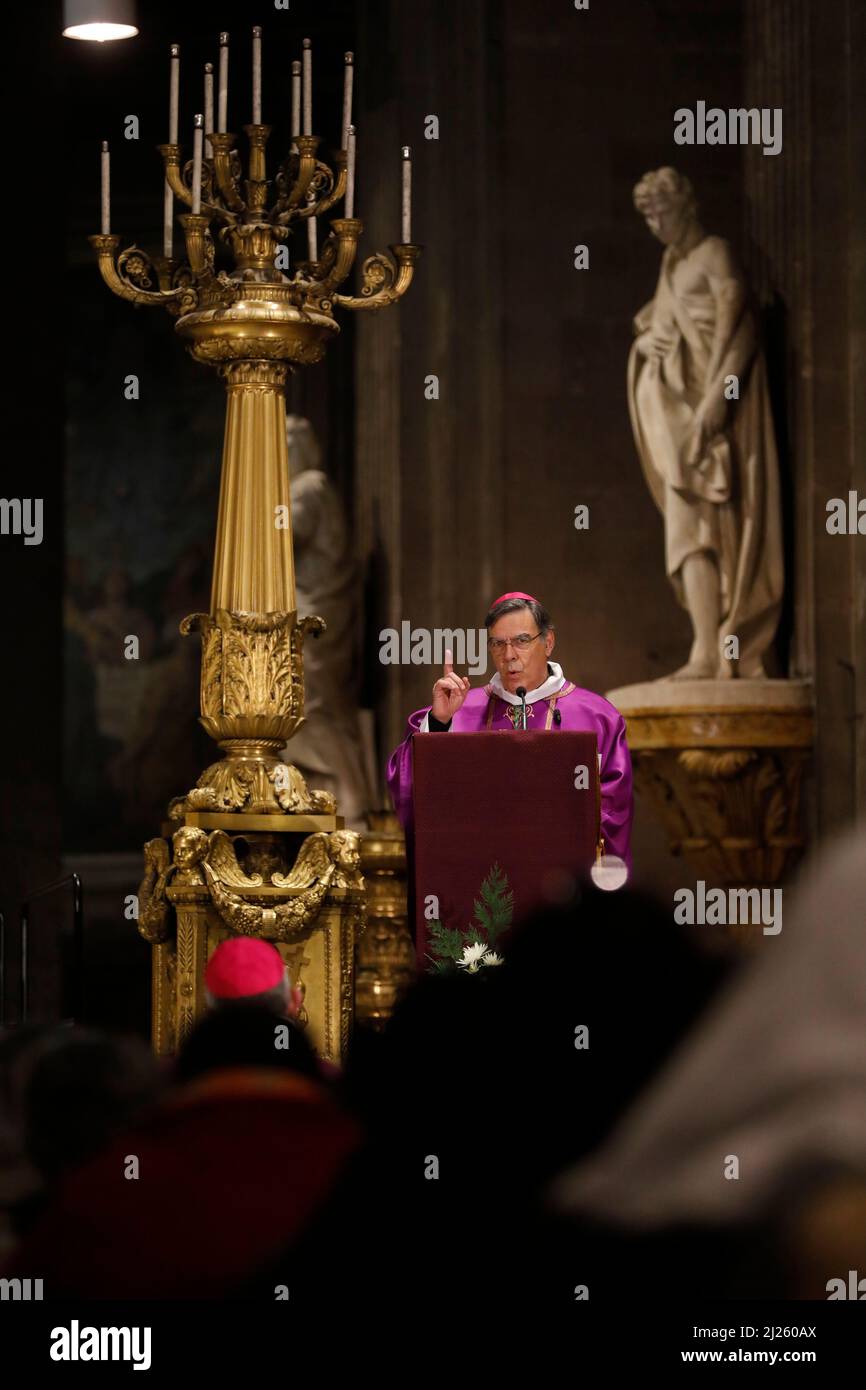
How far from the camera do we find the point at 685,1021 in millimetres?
2104

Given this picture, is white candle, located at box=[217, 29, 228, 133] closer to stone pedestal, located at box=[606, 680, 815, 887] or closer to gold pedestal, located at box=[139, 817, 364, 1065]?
gold pedestal, located at box=[139, 817, 364, 1065]

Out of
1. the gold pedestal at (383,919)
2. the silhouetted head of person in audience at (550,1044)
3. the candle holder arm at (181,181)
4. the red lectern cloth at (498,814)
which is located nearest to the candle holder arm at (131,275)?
the candle holder arm at (181,181)

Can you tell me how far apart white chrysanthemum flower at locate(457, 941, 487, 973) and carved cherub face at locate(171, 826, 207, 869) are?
7.87 ft

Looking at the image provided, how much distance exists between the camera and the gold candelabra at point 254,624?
8.71 metres

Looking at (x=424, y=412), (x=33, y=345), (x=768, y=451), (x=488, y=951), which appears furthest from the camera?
(x=33, y=345)

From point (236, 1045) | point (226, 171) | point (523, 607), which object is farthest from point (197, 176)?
point (236, 1045)

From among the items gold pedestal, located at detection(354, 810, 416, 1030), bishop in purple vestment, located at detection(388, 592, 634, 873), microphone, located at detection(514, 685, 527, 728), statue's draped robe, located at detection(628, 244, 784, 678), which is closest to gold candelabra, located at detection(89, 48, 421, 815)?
bishop in purple vestment, located at detection(388, 592, 634, 873)

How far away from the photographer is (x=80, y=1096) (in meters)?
2.61

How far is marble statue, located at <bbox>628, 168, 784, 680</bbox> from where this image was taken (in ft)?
35.0

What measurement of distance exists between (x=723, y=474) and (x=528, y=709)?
9.80 feet

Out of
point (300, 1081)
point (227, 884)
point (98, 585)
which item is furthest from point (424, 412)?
point (300, 1081)

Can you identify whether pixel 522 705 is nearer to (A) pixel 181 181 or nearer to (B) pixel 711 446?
(A) pixel 181 181
